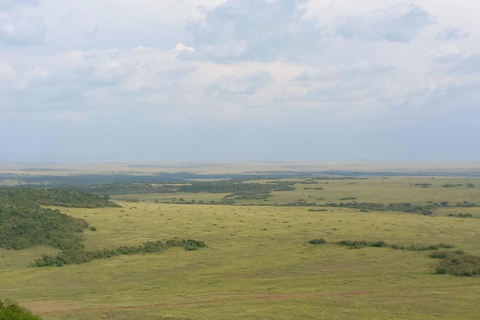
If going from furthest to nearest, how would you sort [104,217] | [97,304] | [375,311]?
[104,217] → [97,304] → [375,311]

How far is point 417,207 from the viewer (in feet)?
272

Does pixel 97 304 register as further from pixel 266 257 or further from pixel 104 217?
pixel 104 217

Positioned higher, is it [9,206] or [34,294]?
[9,206]

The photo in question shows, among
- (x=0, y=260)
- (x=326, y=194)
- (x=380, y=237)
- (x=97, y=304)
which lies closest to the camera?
(x=97, y=304)

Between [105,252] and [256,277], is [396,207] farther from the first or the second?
[256,277]

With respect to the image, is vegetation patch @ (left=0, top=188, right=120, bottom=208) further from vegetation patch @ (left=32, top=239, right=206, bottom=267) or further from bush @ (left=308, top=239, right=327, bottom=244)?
bush @ (left=308, top=239, right=327, bottom=244)

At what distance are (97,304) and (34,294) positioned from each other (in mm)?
5420

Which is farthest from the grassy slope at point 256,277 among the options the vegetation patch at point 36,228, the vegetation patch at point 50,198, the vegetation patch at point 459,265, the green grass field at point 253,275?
the vegetation patch at point 50,198

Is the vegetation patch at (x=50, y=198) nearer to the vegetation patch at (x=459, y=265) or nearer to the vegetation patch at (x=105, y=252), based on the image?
the vegetation patch at (x=105, y=252)

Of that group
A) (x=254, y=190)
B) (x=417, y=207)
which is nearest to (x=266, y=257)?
(x=417, y=207)

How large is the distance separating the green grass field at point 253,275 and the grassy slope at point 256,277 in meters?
0.07

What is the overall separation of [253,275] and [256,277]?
62cm

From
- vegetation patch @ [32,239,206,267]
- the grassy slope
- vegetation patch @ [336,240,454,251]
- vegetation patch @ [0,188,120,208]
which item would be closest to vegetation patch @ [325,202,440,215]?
the grassy slope

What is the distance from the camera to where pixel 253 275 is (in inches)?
1414
